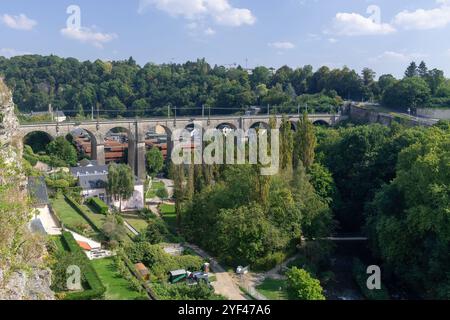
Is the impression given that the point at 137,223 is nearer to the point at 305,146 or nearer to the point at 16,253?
the point at 305,146

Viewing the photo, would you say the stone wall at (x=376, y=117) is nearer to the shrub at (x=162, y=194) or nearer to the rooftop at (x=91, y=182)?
the shrub at (x=162, y=194)

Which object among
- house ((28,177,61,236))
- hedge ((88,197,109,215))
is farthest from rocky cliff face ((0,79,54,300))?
hedge ((88,197,109,215))

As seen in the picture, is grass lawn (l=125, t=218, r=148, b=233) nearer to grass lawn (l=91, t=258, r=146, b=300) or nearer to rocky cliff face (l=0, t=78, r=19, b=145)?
grass lawn (l=91, t=258, r=146, b=300)

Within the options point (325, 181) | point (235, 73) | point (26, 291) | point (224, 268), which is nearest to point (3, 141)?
point (26, 291)

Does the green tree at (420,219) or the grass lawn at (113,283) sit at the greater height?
the green tree at (420,219)

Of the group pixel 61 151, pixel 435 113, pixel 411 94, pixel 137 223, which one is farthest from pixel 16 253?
pixel 411 94

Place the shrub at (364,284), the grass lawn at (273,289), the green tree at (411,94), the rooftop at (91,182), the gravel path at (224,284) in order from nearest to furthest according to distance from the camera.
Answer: the gravel path at (224,284) < the grass lawn at (273,289) < the shrub at (364,284) < the rooftop at (91,182) < the green tree at (411,94)

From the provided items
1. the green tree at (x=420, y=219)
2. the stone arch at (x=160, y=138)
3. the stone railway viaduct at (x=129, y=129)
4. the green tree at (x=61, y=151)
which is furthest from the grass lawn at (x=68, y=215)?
the green tree at (x=420, y=219)
